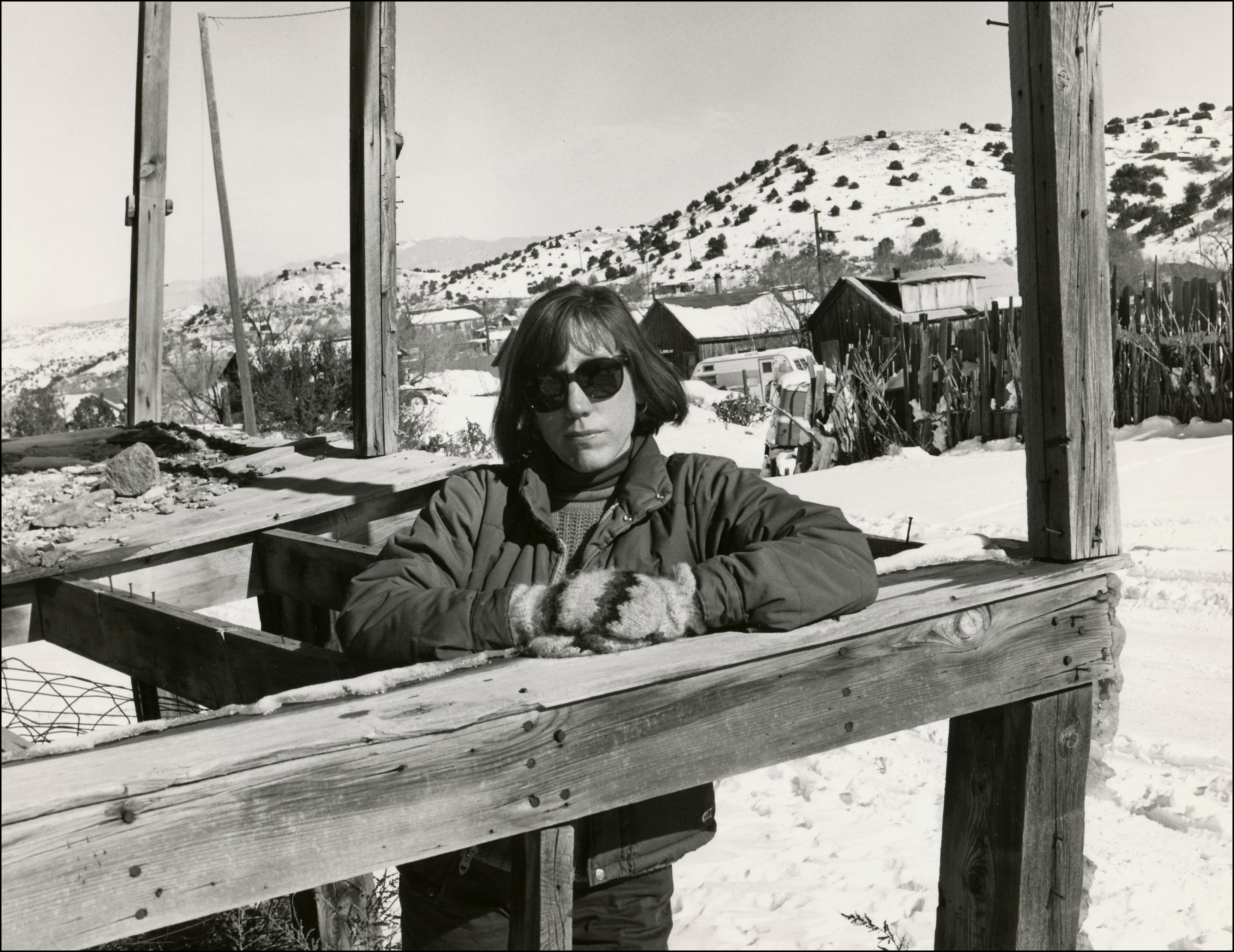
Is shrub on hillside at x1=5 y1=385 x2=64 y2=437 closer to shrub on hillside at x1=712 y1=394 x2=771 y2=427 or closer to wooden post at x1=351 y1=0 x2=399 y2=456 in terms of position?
wooden post at x1=351 y1=0 x2=399 y2=456

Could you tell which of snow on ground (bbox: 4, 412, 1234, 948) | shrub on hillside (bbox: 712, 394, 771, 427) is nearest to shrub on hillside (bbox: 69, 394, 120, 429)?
snow on ground (bbox: 4, 412, 1234, 948)

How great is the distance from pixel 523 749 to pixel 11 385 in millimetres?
1019

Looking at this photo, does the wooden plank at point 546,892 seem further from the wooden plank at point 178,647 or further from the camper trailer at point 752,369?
the camper trailer at point 752,369

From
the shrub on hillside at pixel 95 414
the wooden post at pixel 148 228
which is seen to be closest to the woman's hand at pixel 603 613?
the shrub on hillside at pixel 95 414

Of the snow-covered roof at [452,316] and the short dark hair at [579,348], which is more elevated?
the snow-covered roof at [452,316]

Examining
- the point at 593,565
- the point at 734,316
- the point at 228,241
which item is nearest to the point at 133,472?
the point at 593,565

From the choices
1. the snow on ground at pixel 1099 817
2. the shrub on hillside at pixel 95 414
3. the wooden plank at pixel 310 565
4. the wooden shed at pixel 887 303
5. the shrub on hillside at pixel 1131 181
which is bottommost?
the snow on ground at pixel 1099 817

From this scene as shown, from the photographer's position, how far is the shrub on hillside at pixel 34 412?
201 centimetres

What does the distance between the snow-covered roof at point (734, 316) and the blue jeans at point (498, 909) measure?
3512 cm

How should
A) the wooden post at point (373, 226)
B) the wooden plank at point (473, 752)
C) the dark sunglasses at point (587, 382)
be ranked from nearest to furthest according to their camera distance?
the wooden plank at point (473, 752) → the dark sunglasses at point (587, 382) → the wooden post at point (373, 226)

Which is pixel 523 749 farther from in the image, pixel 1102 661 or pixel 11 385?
pixel 1102 661

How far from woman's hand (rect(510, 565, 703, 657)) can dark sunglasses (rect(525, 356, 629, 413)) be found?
1.77 ft

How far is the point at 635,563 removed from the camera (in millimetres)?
2256

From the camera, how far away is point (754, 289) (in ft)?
164
